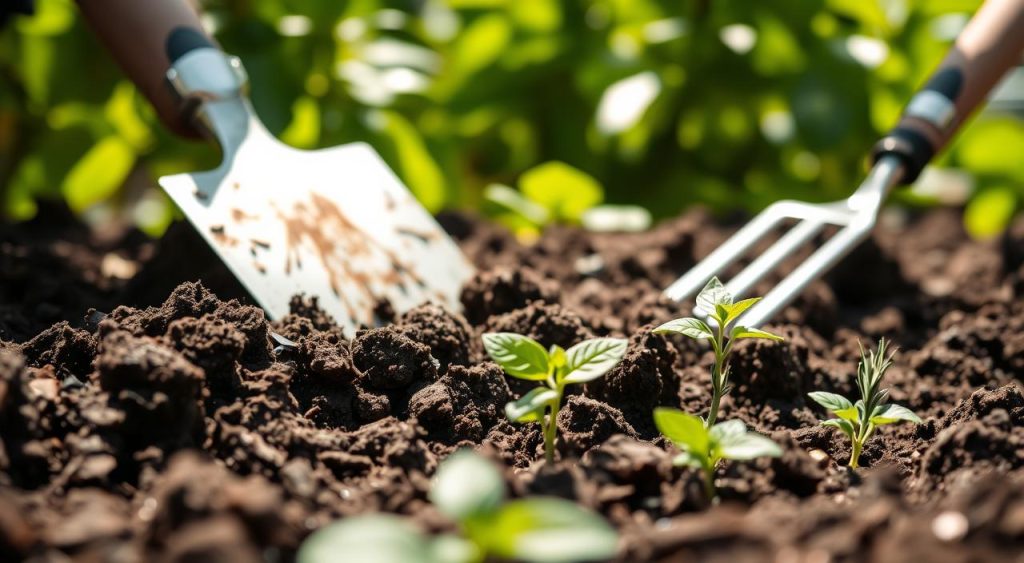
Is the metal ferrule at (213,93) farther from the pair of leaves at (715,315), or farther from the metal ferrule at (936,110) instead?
the metal ferrule at (936,110)

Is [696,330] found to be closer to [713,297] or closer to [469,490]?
[713,297]

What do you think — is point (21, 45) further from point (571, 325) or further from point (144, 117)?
point (571, 325)

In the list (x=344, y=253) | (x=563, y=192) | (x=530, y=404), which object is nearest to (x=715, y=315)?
(x=530, y=404)

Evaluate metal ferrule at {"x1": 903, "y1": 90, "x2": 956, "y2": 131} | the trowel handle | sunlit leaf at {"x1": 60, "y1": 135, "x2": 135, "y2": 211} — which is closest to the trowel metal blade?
the trowel handle

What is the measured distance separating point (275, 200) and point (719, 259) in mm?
714

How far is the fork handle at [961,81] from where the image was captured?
1.68 metres

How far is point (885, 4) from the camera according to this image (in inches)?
100

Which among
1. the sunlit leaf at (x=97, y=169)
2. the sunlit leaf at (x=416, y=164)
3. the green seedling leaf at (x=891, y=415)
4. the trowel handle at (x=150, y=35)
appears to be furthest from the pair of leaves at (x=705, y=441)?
the sunlit leaf at (x=97, y=169)

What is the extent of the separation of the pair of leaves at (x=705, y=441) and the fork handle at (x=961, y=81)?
0.97 metres

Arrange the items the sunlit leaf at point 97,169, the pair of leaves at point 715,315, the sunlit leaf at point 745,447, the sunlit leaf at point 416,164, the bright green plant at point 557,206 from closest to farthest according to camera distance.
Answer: the sunlit leaf at point 745,447 < the pair of leaves at point 715,315 < the bright green plant at point 557,206 < the sunlit leaf at point 416,164 < the sunlit leaf at point 97,169

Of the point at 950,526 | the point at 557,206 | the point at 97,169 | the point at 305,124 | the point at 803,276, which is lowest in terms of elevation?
the point at 950,526

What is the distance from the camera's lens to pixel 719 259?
1.49 meters

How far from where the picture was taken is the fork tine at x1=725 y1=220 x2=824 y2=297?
1419 mm

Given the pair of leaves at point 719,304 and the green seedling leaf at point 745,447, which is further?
the pair of leaves at point 719,304
